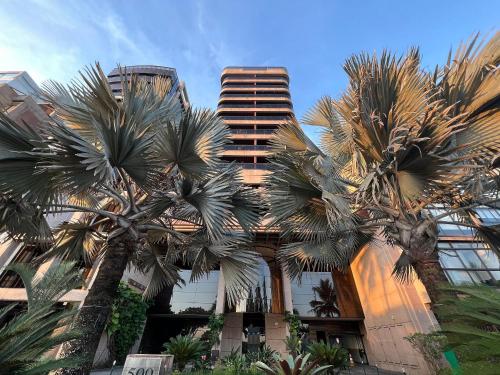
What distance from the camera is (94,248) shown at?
23.0 ft

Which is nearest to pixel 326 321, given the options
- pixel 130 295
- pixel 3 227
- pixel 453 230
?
pixel 453 230

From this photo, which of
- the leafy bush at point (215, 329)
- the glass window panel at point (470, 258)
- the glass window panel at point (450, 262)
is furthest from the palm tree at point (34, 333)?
the glass window panel at point (470, 258)

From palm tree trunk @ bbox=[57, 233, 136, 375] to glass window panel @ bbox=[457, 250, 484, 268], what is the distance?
43.8 feet

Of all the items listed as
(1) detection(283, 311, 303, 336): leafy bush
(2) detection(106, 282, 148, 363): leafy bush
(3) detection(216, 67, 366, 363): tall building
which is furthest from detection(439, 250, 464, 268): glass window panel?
(2) detection(106, 282, 148, 363): leafy bush

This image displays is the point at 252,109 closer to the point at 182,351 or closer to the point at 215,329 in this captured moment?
the point at 215,329

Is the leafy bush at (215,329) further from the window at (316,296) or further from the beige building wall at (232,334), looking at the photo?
the window at (316,296)

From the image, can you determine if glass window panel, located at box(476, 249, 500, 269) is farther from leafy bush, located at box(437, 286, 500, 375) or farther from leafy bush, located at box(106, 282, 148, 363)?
leafy bush, located at box(106, 282, 148, 363)

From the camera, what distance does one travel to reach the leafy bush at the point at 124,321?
32.2ft

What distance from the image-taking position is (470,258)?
35.4 feet

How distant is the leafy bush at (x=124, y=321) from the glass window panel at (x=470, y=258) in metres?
14.0

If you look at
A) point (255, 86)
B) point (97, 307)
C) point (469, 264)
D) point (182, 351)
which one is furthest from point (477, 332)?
point (255, 86)

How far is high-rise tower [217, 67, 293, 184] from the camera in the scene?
82.9 feet

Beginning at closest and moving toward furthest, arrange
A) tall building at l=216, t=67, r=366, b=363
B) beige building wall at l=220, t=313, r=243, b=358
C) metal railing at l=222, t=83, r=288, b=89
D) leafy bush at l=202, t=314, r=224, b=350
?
leafy bush at l=202, t=314, r=224, b=350 → beige building wall at l=220, t=313, r=243, b=358 → tall building at l=216, t=67, r=366, b=363 → metal railing at l=222, t=83, r=288, b=89

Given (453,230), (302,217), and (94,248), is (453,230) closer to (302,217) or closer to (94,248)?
(302,217)
